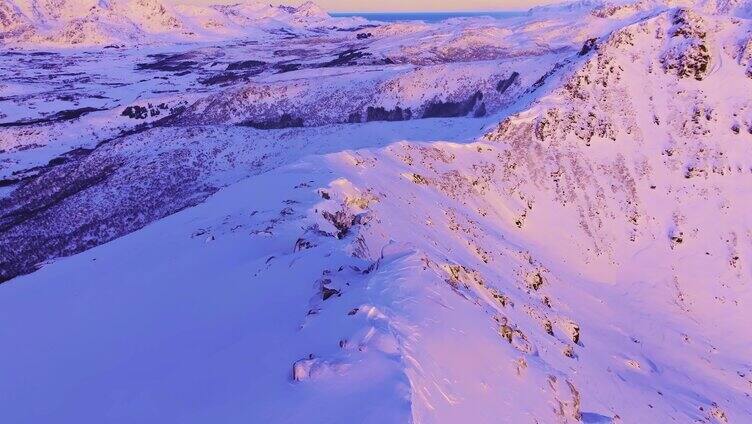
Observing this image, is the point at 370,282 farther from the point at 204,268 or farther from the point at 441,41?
the point at 441,41

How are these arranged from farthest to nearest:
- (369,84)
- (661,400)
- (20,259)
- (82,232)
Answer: (369,84) → (82,232) → (20,259) → (661,400)

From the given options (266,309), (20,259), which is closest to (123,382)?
(266,309)

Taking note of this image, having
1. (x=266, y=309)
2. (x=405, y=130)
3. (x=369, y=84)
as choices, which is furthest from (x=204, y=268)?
(x=369, y=84)

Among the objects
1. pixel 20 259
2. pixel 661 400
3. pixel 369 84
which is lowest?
pixel 20 259

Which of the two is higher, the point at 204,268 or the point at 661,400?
the point at 204,268

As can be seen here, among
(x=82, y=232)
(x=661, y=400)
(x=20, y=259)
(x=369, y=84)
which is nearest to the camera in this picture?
(x=661, y=400)

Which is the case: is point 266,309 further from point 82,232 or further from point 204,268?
point 82,232

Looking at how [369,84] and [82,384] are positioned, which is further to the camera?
[369,84]
